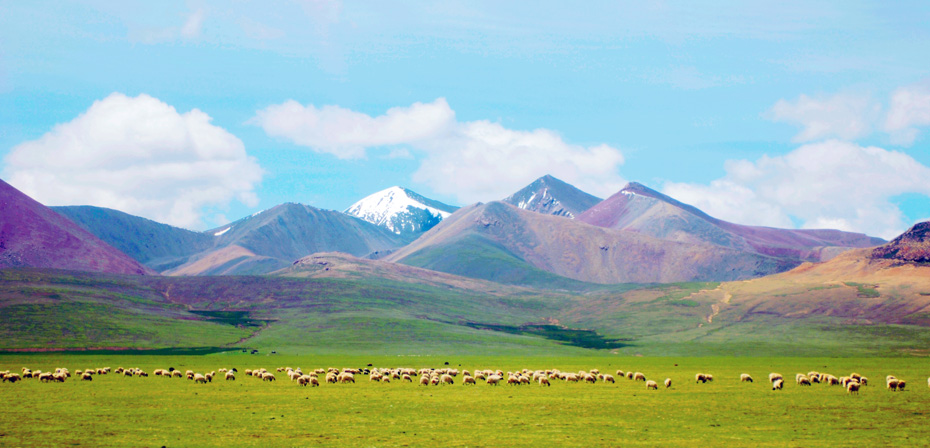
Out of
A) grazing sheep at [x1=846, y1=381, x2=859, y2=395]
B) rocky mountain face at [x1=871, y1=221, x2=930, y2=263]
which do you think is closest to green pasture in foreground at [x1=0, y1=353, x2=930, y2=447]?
grazing sheep at [x1=846, y1=381, x2=859, y2=395]

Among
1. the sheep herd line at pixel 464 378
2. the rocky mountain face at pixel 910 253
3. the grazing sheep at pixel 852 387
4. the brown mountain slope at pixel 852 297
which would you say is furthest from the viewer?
the rocky mountain face at pixel 910 253

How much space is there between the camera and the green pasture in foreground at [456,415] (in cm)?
2708

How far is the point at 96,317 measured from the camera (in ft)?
475

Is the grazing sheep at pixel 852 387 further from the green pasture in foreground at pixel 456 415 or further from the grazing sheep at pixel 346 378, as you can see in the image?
the grazing sheep at pixel 346 378

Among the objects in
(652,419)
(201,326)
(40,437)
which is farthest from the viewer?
(201,326)

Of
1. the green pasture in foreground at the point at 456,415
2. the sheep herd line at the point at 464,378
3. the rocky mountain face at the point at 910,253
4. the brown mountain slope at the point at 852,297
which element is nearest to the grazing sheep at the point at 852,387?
the green pasture in foreground at the point at 456,415

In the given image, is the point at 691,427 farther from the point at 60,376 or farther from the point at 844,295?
the point at 844,295

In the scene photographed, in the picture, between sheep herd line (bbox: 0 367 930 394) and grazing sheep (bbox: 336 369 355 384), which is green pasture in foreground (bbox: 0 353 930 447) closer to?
sheep herd line (bbox: 0 367 930 394)

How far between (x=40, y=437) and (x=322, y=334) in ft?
409

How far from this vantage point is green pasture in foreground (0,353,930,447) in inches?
1066

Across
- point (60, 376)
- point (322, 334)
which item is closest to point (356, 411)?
point (60, 376)

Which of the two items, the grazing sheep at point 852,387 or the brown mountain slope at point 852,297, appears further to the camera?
the brown mountain slope at point 852,297

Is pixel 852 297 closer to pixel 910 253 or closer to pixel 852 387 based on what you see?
pixel 910 253

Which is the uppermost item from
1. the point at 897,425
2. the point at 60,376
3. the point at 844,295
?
the point at 844,295
